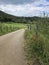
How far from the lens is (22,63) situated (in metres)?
13.8

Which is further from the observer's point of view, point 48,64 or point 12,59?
point 12,59

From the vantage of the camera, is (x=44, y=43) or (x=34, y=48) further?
(x=34, y=48)

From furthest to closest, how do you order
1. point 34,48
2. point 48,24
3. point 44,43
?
point 48,24, point 34,48, point 44,43

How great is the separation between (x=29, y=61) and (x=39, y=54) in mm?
1152

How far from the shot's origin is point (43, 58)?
13.9 m

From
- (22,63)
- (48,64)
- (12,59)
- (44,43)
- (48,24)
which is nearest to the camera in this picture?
(48,64)

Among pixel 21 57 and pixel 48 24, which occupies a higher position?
pixel 48 24

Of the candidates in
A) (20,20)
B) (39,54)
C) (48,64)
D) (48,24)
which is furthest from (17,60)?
(20,20)

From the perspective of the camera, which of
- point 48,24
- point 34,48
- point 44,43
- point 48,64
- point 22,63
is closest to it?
point 48,64

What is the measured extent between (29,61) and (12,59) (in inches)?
48.7

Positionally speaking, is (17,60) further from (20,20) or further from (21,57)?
(20,20)

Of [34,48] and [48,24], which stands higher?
[48,24]

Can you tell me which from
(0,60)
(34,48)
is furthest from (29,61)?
(34,48)

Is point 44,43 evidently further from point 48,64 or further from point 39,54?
point 48,64
